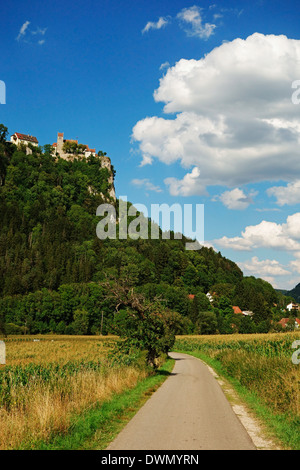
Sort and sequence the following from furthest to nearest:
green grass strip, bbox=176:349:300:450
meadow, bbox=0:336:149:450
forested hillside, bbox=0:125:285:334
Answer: forested hillside, bbox=0:125:285:334 < green grass strip, bbox=176:349:300:450 < meadow, bbox=0:336:149:450

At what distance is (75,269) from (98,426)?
130022 mm

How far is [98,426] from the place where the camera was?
9.29 meters

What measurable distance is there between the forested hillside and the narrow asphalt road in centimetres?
7128

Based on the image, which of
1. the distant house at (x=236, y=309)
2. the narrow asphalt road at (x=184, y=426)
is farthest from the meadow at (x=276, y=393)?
the distant house at (x=236, y=309)

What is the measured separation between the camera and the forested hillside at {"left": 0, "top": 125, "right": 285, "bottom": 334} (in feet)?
369

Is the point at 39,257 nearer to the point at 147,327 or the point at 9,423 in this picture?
the point at 147,327

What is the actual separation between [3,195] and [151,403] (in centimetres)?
17026

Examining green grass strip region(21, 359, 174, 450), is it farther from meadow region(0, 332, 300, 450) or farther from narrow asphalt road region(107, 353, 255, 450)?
narrow asphalt road region(107, 353, 255, 450)

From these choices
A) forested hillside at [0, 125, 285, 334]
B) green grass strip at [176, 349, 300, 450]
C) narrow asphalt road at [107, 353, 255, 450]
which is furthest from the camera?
forested hillside at [0, 125, 285, 334]

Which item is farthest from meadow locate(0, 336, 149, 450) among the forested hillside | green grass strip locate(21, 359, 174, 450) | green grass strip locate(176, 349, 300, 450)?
the forested hillside

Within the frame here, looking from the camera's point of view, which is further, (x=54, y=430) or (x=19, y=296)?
(x=19, y=296)

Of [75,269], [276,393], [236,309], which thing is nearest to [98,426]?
[276,393]

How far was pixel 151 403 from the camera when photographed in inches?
513
